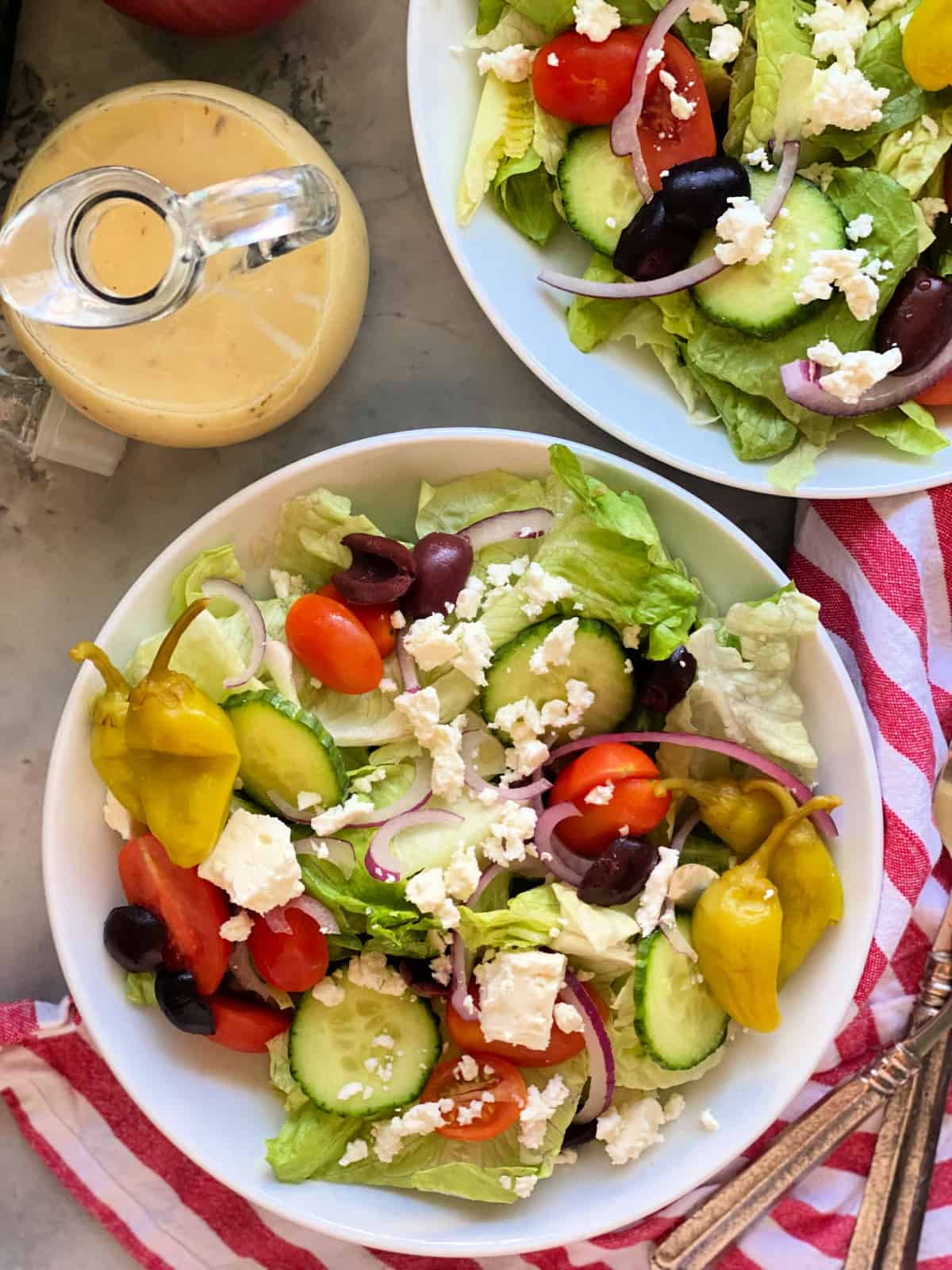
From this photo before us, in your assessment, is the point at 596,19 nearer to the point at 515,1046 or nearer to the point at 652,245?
the point at 652,245

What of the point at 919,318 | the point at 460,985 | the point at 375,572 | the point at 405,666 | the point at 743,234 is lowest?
the point at 460,985

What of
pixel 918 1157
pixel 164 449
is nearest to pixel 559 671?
pixel 164 449

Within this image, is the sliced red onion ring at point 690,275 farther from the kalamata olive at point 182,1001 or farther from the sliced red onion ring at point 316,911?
the kalamata olive at point 182,1001

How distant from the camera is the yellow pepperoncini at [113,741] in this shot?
1.58m

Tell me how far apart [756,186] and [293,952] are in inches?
47.4

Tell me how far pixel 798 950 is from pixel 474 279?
3.33 feet

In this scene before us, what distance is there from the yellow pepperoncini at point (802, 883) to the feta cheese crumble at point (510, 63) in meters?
1.02

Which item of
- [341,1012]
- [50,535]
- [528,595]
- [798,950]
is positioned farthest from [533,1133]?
[50,535]

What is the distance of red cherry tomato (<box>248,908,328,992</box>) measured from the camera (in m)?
1.64

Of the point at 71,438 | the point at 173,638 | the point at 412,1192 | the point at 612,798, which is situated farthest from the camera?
the point at 71,438

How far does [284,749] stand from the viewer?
1.62 meters

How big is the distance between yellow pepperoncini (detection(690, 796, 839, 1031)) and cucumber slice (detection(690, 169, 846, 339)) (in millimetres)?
647

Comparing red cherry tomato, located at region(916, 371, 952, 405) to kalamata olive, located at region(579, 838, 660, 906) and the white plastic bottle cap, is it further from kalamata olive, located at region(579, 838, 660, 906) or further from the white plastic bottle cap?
the white plastic bottle cap

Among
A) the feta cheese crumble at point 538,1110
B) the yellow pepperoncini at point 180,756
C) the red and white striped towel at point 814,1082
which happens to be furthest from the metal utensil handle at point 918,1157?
the yellow pepperoncini at point 180,756
